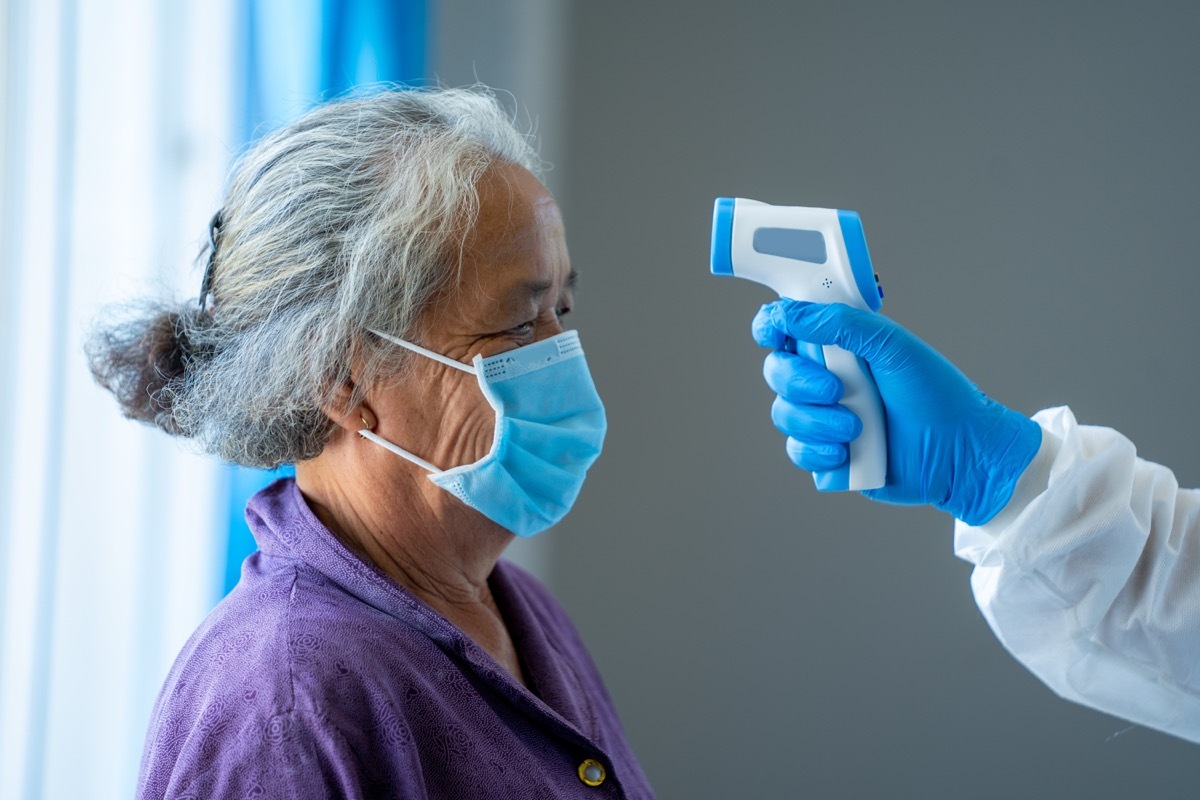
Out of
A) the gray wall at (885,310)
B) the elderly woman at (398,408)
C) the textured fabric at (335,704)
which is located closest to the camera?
the textured fabric at (335,704)

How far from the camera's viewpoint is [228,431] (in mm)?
1227

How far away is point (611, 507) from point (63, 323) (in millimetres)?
1297

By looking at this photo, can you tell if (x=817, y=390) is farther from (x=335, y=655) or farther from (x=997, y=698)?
(x=997, y=698)

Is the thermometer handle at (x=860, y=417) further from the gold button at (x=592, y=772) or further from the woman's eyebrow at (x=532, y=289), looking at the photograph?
the gold button at (x=592, y=772)

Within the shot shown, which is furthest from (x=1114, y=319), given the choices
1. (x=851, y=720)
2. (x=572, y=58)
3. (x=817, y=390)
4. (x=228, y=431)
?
(x=228, y=431)

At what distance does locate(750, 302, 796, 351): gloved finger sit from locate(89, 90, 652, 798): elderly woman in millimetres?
230

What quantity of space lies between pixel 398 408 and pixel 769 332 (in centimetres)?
47

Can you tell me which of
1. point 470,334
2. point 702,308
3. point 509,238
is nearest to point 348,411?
point 470,334

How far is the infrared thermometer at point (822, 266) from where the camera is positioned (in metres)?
1.18

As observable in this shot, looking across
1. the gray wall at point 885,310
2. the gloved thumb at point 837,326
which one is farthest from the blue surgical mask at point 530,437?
the gray wall at point 885,310

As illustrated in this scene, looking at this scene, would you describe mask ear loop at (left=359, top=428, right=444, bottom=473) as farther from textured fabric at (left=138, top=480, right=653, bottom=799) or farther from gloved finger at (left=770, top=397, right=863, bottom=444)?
gloved finger at (left=770, top=397, right=863, bottom=444)

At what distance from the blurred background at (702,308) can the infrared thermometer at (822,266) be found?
934 millimetres

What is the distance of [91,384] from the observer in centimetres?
159

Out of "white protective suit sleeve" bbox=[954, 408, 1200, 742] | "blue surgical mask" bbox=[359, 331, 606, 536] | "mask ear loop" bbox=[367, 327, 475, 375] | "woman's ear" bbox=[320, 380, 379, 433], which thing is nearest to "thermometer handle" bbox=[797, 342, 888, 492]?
"white protective suit sleeve" bbox=[954, 408, 1200, 742]
